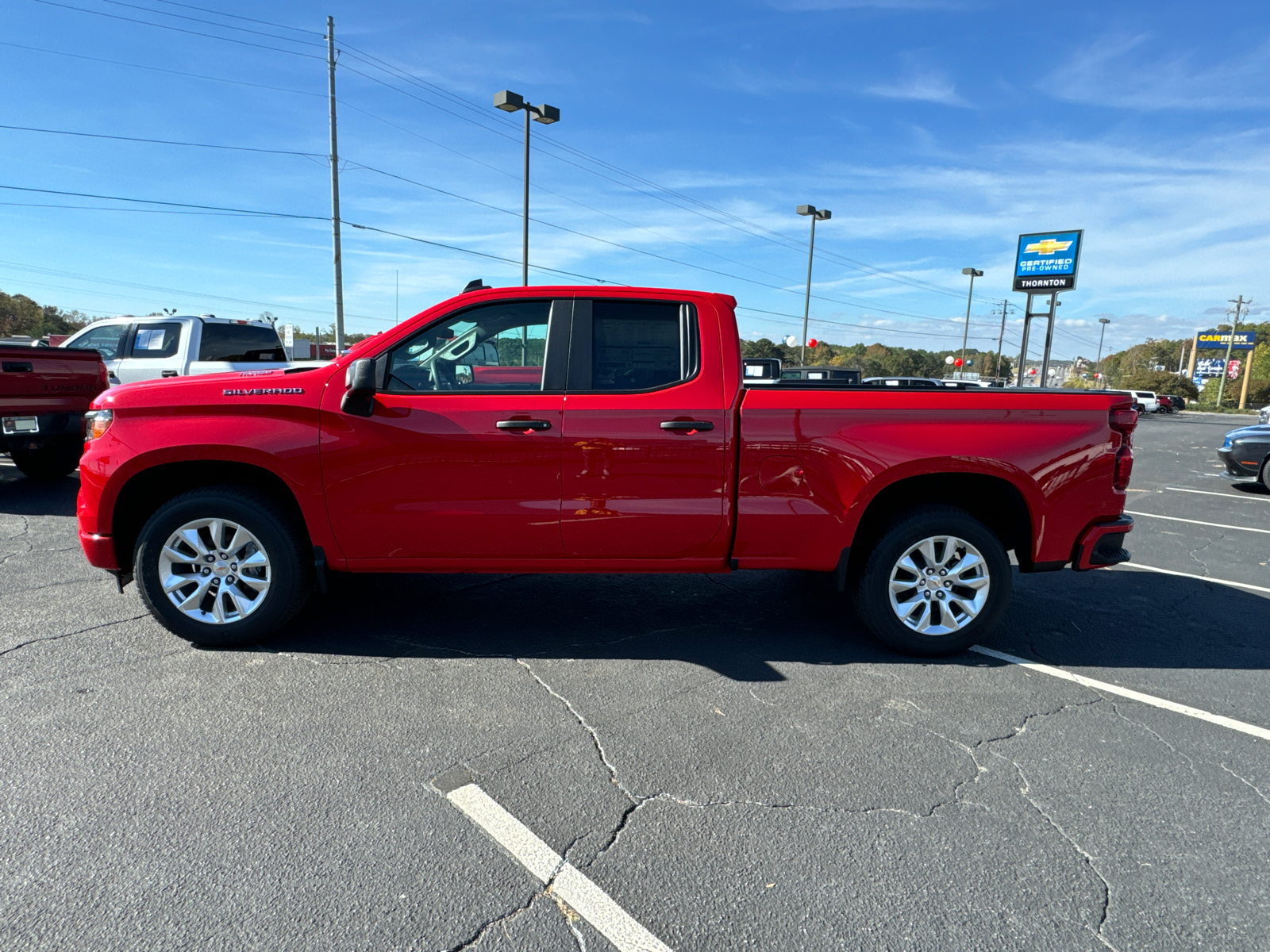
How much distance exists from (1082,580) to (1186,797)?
11.4 ft

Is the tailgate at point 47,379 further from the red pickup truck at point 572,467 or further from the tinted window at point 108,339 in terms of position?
the red pickup truck at point 572,467

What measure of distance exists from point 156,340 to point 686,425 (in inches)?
367

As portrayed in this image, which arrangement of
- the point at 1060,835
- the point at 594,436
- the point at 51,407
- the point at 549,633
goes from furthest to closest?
the point at 51,407
the point at 549,633
the point at 594,436
the point at 1060,835

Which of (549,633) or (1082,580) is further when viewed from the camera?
(1082,580)

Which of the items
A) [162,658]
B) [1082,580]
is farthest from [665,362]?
[1082,580]

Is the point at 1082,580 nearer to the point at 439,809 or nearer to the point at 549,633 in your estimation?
the point at 549,633

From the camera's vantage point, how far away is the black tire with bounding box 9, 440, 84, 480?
9.10 m

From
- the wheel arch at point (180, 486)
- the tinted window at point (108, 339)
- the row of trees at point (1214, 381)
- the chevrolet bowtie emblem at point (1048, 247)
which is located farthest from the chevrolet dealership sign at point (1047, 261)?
the row of trees at point (1214, 381)

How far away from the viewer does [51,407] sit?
26.3ft

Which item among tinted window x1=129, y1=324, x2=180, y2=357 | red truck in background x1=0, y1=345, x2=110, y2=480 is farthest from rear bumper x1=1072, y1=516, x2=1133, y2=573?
tinted window x1=129, y1=324, x2=180, y2=357

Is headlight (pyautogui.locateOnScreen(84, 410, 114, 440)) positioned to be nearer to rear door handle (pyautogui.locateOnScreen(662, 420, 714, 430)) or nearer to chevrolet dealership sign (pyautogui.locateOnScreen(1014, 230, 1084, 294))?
rear door handle (pyautogui.locateOnScreen(662, 420, 714, 430))

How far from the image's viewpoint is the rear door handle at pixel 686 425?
13.0 ft

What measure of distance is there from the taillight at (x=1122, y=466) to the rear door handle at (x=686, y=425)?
223 centimetres

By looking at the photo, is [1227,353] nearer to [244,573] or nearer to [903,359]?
[903,359]
